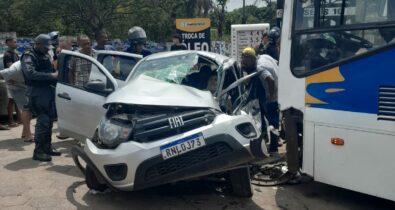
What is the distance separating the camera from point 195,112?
4.44 meters

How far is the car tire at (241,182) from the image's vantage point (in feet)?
16.0

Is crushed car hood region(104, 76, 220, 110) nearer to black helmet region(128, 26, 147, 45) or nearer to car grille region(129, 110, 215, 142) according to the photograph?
car grille region(129, 110, 215, 142)

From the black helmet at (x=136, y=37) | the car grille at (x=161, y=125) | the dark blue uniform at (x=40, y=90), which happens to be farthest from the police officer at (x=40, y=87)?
the car grille at (x=161, y=125)

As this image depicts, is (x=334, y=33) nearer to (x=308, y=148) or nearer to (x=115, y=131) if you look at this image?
(x=308, y=148)

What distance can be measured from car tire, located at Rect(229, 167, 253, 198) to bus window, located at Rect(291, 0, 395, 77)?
1.25 meters

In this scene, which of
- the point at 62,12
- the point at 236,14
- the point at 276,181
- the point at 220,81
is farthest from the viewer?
the point at 236,14

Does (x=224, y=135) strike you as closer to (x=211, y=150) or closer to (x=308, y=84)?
(x=211, y=150)

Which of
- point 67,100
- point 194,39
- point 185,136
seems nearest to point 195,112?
point 185,136

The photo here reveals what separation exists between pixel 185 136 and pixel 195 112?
12.5 inches

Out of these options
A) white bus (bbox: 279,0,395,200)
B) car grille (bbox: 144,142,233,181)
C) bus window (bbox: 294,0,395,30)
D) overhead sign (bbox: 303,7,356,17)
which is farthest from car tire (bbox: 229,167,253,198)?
overhead sign (bbox: 303,7,356,17)

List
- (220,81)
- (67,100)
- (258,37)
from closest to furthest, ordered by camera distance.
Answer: (220,81) → (67,100) → (258,37)

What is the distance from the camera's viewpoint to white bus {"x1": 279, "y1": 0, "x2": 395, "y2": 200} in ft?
13.5

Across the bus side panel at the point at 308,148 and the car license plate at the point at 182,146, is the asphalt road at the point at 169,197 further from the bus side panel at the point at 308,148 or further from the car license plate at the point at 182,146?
the car license plate at the point at 182,146

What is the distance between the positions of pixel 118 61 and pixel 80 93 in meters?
0.84
